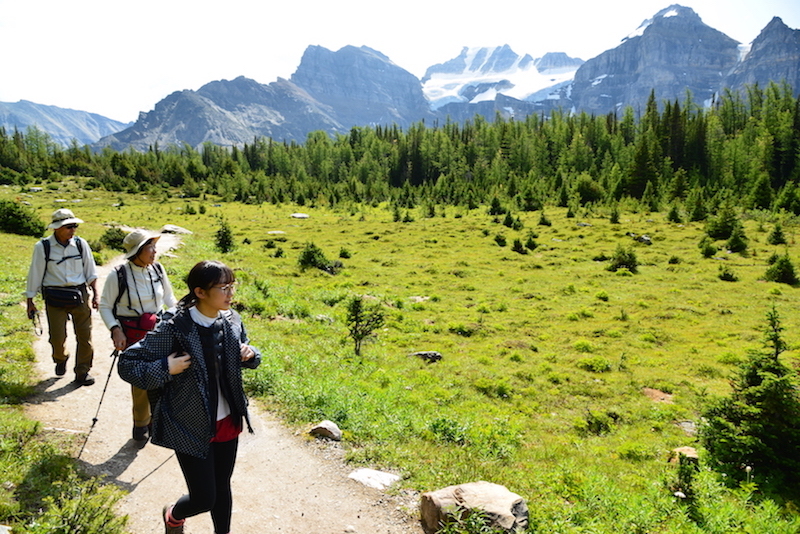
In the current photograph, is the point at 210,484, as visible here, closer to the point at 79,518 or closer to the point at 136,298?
the point at 79,518

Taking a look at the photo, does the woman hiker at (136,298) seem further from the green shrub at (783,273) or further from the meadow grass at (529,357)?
the green shrub at (783,273)

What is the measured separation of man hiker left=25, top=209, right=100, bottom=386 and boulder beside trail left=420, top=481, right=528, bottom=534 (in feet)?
21.3

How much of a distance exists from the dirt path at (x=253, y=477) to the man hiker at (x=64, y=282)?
31.0 inches

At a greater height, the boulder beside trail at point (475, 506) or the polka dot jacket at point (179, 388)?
the polka dot jacket at point (179, 388)

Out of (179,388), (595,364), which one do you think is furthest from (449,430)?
(595,364)

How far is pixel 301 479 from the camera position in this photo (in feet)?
21.9

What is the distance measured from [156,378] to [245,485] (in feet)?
11.4

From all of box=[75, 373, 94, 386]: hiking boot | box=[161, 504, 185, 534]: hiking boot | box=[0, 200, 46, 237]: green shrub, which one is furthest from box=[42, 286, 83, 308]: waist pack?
box=[0, 200, 46, 237]: green shrub

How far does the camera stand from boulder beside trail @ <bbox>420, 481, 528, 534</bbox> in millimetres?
5414

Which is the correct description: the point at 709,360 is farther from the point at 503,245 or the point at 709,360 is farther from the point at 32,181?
the point at 32,181

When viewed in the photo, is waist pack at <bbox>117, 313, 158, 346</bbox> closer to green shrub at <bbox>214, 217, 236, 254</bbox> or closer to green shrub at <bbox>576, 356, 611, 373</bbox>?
green shrub at <bbox>576, 356, 611, 373</bbox>

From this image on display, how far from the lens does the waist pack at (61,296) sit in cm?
814

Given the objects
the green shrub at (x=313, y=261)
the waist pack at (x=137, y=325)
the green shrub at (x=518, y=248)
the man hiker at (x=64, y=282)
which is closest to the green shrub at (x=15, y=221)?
the green shrub at (x=313, y=261)

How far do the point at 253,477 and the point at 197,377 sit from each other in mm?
3458
